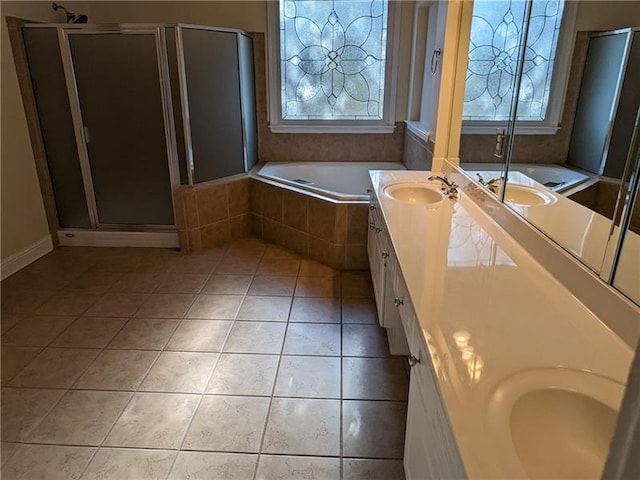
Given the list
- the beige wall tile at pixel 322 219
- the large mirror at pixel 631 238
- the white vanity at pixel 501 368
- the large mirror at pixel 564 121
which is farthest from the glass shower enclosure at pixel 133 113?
the large mirror at pixel 631 238

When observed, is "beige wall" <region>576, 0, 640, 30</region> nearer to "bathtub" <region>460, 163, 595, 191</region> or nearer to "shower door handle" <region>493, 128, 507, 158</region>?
"bathtub" <region>460, 163, 595, 191</region>

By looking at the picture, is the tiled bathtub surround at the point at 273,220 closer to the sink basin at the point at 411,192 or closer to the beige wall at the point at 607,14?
the sink basin at the point at 411,192

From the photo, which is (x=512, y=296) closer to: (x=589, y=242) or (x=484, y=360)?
(x=589, y=242)

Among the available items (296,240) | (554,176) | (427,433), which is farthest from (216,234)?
(427,433)

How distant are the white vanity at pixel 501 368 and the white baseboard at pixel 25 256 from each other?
292 centimetres

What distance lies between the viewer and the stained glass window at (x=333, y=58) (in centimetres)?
384

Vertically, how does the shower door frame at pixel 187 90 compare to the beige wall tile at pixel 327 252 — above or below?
above

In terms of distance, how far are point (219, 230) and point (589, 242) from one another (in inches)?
116

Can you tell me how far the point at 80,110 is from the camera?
3314 mm

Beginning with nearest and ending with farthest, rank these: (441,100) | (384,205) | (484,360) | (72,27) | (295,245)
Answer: (484,360) < (384,205) < (441,100) < (72,27) < (295,245)

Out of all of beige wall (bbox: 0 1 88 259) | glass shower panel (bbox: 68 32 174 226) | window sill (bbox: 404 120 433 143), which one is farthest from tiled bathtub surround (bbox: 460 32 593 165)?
beige wall (bbox: 0 1 88 259)

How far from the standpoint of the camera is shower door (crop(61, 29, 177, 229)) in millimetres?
3170

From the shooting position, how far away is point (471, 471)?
70 cm

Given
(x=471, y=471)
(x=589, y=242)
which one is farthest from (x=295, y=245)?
(x=471, y=471)
